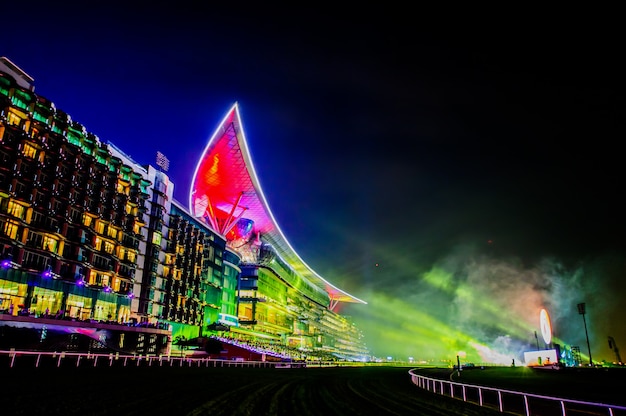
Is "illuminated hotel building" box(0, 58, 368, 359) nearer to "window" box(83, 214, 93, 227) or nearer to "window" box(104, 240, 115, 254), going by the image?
"window" box(83, 214, 93, 227)

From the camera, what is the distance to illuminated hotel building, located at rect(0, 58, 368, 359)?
45906 mm

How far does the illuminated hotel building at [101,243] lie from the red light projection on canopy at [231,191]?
393 mm

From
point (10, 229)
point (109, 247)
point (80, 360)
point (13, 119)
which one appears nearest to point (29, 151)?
point (13, 119)

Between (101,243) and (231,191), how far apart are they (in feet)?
171

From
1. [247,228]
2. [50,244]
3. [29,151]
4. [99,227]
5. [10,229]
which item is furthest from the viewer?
[247,228]

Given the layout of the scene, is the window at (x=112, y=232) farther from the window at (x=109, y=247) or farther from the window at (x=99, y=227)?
the window at (x=99, y=227)

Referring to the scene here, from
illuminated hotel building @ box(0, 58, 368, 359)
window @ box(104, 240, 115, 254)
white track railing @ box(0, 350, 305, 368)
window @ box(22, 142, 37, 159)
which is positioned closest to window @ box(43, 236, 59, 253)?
illuminated hotel building @ box(0, 58, 368, 359)

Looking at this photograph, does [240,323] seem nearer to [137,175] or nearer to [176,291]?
[176,291]

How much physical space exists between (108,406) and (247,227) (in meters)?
110

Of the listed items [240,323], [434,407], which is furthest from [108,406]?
[240,323]

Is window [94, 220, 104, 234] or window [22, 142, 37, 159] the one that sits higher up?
window [22, 142, 37, 159]

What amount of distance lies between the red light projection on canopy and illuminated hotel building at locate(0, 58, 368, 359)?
393 millimetres

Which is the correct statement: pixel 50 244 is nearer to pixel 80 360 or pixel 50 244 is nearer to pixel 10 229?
pixel 10 229

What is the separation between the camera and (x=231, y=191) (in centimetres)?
11012
